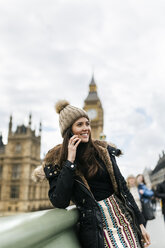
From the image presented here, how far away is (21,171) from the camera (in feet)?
114

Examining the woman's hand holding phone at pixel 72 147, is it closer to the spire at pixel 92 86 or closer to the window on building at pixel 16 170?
the window on building at pixel 16 170

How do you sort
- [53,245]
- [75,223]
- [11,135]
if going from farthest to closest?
[11,135] → [75,223] → [53,245]

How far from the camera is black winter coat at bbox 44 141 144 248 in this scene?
1319mm

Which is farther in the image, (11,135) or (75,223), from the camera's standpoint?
(11,135)

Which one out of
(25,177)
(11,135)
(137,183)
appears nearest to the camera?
(137,183)

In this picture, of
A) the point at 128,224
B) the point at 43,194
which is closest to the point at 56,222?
the point at 128,224

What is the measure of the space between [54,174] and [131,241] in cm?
65

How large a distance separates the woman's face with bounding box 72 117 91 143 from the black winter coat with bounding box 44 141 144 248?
6.7 inches

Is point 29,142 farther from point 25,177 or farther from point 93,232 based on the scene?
point 93,232

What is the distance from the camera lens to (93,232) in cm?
130

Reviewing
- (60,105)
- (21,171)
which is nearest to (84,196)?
(60,105)

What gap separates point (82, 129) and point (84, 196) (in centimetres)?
48

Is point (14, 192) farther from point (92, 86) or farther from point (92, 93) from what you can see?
point (92, 86)

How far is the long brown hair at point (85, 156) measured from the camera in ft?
4.99
